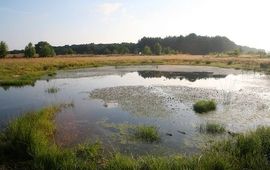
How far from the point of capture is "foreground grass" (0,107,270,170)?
7621 mm

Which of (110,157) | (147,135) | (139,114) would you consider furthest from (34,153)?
(139,114)

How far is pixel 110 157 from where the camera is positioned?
9.13 m

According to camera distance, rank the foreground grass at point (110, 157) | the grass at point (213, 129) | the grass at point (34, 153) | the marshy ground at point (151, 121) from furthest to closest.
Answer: the grass at point (213, 129) → the marshy ground at point (151, 121) → the grass at point (34, 153) → the foreground grass at point (110, 157)

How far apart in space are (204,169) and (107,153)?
11.1 ft

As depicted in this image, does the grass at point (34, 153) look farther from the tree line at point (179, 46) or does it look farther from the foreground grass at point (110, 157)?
the tree line at point (179, 46)

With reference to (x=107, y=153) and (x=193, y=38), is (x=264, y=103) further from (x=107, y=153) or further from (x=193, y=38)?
(x=193, y=38)

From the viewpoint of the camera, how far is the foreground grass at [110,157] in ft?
25.0

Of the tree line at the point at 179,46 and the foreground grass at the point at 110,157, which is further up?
the tree line at the point at 179,46

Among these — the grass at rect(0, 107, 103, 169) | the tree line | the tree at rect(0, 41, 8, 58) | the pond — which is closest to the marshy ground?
the pond

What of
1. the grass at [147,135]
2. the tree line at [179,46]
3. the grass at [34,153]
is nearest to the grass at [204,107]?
the grass at [147,135]

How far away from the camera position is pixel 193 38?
14300 centimetres

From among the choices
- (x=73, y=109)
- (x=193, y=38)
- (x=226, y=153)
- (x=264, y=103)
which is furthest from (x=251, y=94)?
(x=193, y=38)

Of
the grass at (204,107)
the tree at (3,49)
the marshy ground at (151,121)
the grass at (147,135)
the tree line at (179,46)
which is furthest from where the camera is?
the tree line at (179,46)

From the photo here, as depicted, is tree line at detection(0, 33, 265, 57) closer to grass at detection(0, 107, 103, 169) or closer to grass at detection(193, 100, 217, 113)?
grass at detection(193, 100, 217, 113)
